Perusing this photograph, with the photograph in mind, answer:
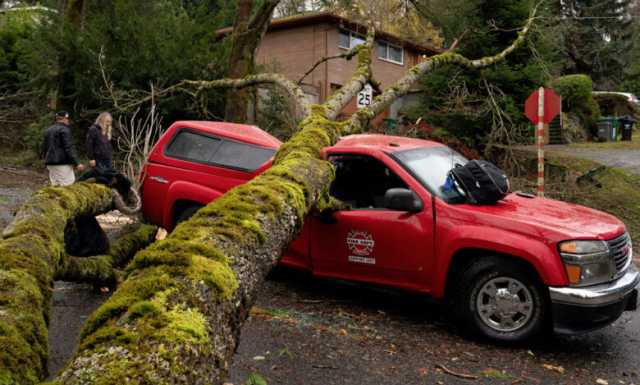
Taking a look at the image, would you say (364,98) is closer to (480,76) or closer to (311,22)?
(480,76)

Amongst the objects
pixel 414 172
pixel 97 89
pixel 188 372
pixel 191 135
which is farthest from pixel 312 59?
pixel 188 372

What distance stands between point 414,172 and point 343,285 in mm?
1790

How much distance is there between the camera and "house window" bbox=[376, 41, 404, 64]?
97.7 ft

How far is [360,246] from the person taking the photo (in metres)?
5.66

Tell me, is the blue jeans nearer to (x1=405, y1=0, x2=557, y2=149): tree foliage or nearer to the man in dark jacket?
the man in dark jacket

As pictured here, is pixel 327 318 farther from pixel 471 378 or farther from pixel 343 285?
pixel 471 378

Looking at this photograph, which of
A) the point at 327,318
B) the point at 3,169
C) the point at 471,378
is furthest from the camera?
the point at 3,169

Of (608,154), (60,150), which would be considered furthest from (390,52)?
(60,150)

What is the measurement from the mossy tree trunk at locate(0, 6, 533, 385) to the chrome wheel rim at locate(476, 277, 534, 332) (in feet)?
5.66

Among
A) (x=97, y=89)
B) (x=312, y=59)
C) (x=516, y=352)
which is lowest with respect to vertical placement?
(x=516, y=352)

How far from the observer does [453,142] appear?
16.6 m

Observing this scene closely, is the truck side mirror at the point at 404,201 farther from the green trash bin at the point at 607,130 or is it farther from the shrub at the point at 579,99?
the green trash bin at the point at 607,130

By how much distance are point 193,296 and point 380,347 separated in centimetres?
263

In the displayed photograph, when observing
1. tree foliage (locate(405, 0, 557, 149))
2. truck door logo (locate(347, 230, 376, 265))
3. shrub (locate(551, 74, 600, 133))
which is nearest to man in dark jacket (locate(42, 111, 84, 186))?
truck door logo (locate(347, 230, 376, 265))
